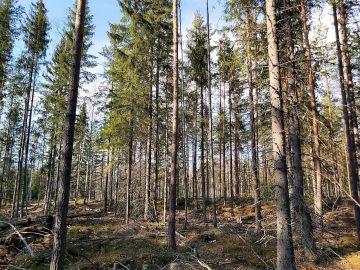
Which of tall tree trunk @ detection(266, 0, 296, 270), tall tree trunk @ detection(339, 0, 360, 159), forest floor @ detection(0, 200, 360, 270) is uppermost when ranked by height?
tall tree trunk @ detection(339, 0, 360, 159)

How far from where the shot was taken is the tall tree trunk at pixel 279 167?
21.1 feet

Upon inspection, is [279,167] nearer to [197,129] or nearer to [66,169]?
[66,169]

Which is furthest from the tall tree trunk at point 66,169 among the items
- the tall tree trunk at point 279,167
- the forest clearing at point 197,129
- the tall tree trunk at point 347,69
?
the tall tree trunk at point 347,69

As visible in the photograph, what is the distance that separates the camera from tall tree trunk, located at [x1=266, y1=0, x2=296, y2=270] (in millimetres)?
6441

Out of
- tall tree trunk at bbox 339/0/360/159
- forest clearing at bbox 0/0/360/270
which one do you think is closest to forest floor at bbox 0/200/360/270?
forest clearing at bbox 0/0/360/270

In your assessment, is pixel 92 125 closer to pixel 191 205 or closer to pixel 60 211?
pixel 191 205

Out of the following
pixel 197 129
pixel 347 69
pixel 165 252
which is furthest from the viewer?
pixel 197 129

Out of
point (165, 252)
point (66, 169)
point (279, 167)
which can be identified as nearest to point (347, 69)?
point (279, 167)

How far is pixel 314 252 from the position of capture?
11.2 m

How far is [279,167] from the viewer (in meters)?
6.72

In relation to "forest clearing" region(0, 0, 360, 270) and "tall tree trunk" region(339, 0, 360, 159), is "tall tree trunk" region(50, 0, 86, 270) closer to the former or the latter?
"forest clearing" region(0, 0, 360, 270)

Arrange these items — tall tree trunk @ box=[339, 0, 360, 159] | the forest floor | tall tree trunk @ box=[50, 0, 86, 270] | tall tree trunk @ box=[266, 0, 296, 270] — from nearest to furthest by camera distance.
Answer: tall tree trunk @ box=[266, 0, 296, 270] → tall tree trunk @ box=[50, 0, 86, 270] → the forest floor → tall tree trunk @ box=[339, 0, 360, 159]

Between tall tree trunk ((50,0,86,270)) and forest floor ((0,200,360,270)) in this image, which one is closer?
tall tree trunk ((50,0,86,270))

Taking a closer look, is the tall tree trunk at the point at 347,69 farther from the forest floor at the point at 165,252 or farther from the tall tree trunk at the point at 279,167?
the tall tree trunk at the point at 279,167
